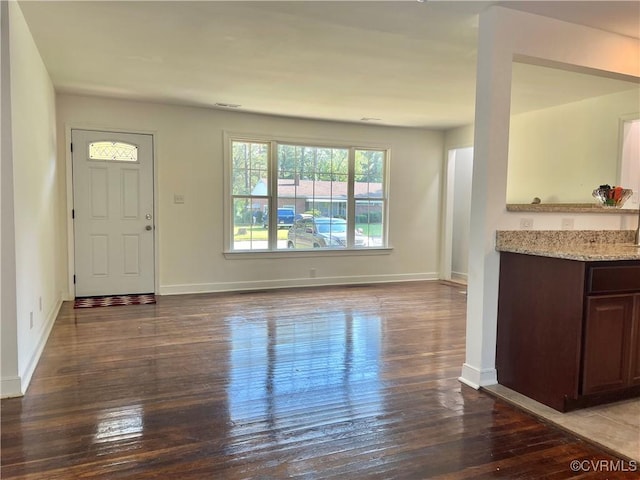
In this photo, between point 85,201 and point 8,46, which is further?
A: point 85,201

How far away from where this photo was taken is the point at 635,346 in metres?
2.60

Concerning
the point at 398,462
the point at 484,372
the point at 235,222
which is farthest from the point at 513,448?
the point at 235,222

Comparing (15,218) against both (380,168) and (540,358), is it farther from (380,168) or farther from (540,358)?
(380,168)

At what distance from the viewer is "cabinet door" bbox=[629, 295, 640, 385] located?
2.58 metres

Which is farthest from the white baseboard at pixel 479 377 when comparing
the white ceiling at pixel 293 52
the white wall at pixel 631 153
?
the white wall at pixel 631 153

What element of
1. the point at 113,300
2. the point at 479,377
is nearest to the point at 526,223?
the point at 479,377

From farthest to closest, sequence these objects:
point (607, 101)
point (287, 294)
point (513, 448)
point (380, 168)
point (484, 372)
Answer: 1. point (380, 168)
2. point (287, 294)
3. point (607, 101)
4. point (484, 372)
5. point (513, 448)

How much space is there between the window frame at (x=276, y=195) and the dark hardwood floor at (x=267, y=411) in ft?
6.62

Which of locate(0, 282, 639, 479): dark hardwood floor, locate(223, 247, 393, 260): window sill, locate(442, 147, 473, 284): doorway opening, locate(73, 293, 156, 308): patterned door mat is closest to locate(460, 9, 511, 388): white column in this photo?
locate(0, 282, 639, 479): dark hardwood floor

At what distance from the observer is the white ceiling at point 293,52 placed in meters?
2.87

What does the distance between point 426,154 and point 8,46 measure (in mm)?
5853

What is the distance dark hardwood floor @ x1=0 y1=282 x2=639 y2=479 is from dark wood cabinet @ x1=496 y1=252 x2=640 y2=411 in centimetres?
30

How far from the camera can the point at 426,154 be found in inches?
284

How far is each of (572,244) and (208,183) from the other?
442 centimetres
